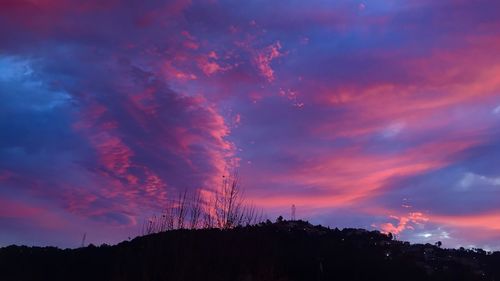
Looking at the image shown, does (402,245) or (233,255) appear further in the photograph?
(402,245)

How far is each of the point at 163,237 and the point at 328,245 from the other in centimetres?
835

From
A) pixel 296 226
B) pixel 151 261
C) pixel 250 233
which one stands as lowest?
pixel 151 261

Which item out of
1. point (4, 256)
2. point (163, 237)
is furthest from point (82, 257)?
point (163, 237)

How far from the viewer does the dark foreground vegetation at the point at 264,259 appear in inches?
785

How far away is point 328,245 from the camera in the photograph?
26109 mm

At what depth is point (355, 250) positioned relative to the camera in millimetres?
25516

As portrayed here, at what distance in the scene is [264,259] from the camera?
20.1 m

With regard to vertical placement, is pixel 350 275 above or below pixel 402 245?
below

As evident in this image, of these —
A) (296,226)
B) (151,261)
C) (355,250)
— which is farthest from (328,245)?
(151,261)

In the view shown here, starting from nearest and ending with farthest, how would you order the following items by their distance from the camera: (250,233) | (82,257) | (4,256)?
(250,233), (82,257), (4,256)

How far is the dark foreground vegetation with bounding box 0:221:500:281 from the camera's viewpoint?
19938 millimetres

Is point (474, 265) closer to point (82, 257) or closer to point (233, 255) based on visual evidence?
point (233, 255)

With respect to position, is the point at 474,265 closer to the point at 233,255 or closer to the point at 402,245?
the point at 402,245

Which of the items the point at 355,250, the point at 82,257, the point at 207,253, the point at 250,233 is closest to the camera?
the point at 207,253
